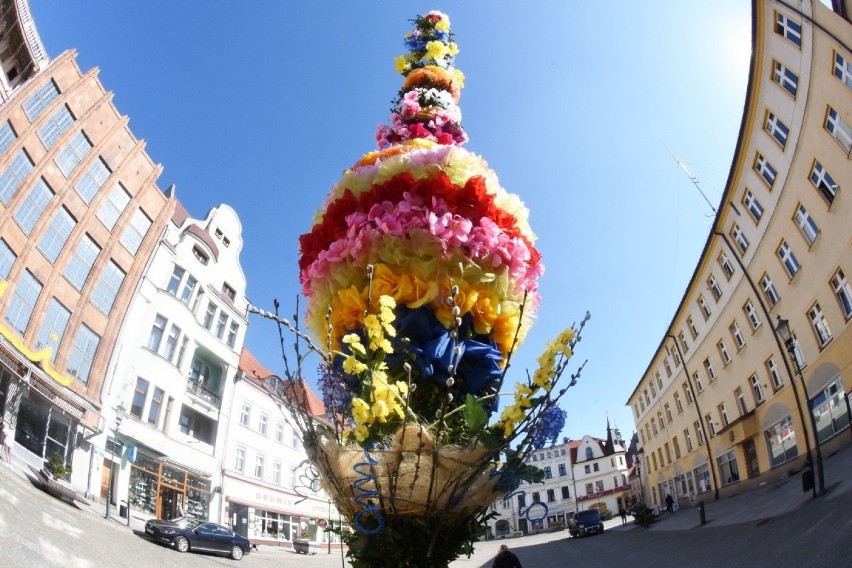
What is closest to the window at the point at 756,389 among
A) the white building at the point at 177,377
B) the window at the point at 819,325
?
the window at the point at 819,325

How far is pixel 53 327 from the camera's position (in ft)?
49.7

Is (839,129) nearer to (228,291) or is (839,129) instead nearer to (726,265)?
(726,265)

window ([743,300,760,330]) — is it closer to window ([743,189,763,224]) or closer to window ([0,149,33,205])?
window ([743,189,763,224])

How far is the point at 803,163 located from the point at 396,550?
17.8 meters

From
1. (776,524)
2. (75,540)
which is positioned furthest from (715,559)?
(75,540)

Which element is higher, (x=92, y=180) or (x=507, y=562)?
(x=92, y=180)

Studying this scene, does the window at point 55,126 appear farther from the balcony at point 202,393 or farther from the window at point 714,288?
the window at point 714,288

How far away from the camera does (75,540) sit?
808 centimetres

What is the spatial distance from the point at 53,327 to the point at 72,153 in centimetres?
694

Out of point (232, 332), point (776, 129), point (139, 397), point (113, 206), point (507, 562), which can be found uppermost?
point (113, 206)

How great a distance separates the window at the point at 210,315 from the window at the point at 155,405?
3.79m

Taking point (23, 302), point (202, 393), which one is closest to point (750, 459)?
point (202, 393)

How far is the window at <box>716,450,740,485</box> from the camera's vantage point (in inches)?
841

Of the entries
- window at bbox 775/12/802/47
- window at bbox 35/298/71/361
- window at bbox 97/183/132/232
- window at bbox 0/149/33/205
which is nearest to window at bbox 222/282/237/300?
window at bbox 97/183/132/232
